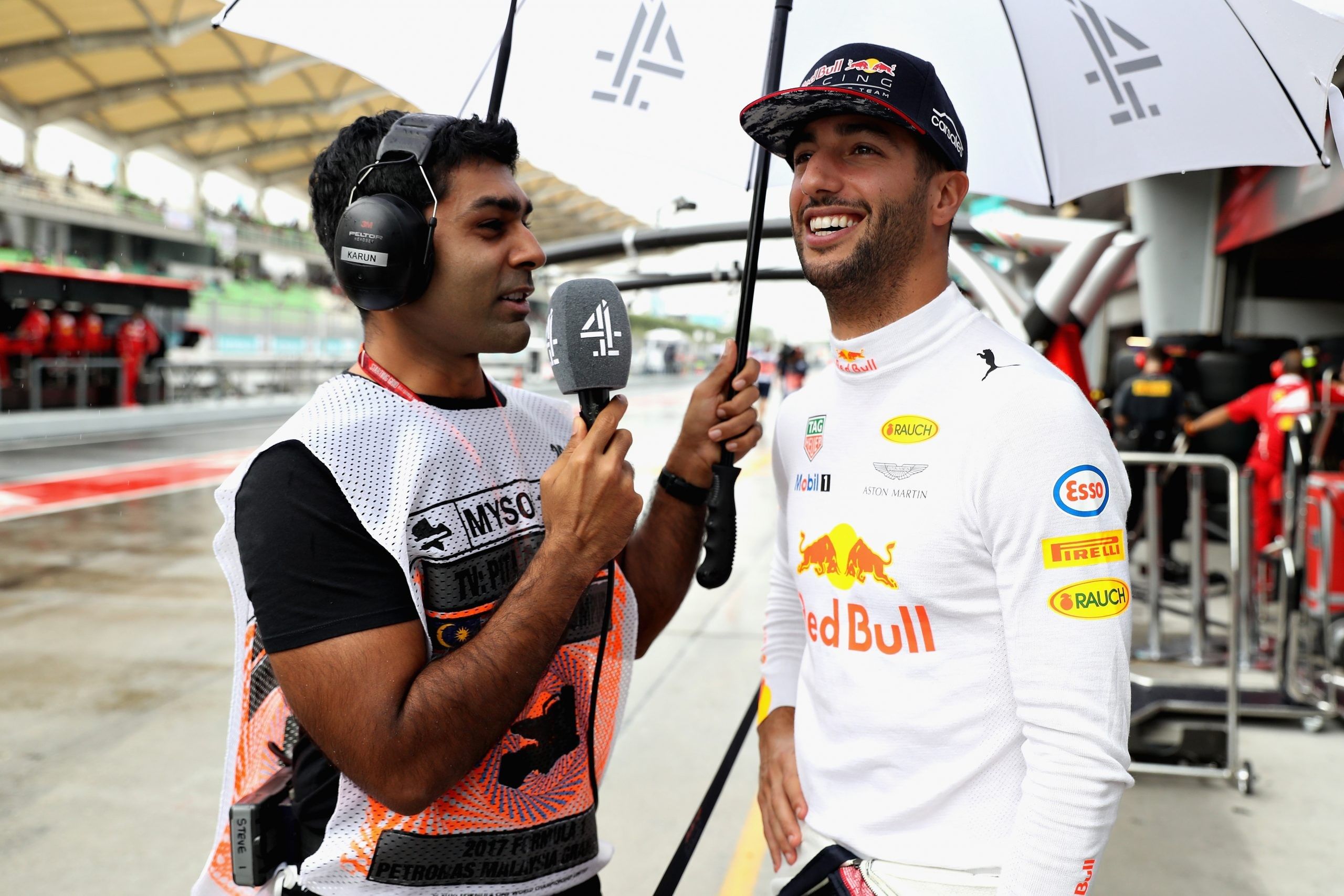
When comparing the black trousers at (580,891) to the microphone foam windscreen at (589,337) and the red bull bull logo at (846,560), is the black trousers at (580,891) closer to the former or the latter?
the red bull bull logo at (846,560)

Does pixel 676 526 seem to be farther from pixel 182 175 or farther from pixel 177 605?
A: pixel 182 175

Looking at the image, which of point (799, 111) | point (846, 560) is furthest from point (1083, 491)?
point (799, 111)

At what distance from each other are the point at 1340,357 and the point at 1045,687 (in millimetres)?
10219

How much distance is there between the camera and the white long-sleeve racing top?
48.8 inches

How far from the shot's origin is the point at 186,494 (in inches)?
428

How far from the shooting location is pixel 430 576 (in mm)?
1374

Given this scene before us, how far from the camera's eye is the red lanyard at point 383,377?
4.92 ft

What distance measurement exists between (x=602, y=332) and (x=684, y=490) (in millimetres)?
482

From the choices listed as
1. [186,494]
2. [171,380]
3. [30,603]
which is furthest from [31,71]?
[30,603]

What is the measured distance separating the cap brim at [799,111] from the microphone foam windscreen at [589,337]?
0.41 m

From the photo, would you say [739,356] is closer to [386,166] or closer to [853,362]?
[853,362]

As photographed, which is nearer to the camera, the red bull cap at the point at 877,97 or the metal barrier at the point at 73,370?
the red bull cap at the point at 877,97

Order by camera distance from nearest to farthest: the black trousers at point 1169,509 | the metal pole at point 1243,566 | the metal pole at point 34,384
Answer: the metal pole at point 1243,566 → the black trousers at point 1169,509 → the metal pole at point 34,384

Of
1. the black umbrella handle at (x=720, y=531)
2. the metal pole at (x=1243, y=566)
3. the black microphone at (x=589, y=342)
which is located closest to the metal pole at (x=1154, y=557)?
the metal pole at (x=1243, y=566)
